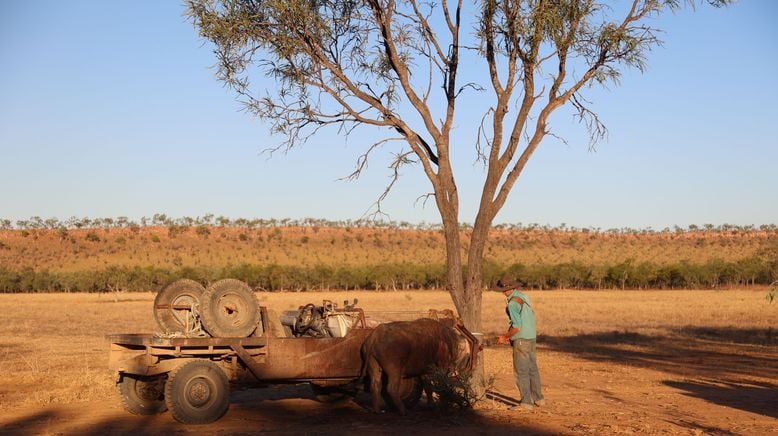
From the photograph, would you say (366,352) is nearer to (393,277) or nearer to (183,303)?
(183,303)

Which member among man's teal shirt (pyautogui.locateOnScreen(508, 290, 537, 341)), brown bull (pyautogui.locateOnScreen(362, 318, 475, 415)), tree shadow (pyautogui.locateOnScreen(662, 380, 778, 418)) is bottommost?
tree shadow (pyautogui.locateOnScreen(662, 380, 778, 418))

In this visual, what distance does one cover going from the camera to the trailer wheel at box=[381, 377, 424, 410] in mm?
11570

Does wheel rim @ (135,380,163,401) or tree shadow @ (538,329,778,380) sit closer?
wheel rim @ (135,380,163,401)

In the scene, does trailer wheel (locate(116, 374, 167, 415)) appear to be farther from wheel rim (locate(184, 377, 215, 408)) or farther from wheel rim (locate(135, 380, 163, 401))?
wheel rim (locate(184, 377, 215, 408))

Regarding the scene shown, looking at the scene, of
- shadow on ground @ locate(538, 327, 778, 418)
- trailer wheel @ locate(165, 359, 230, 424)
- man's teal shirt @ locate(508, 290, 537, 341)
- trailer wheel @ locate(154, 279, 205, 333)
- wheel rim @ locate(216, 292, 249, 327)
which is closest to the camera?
trailer wheel @ locate(165, 359, 230, 424)

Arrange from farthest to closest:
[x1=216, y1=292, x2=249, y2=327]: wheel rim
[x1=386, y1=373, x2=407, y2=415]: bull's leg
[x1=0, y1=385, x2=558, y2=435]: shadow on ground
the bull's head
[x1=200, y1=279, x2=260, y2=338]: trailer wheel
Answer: the bull's head → [x1=386, y1=373, x2=407, y2=415]: bull's leg → [x1=216, y1=292, x2=249, y2=327]: wheel rim → [x1=200, y1=279, x2=260, y2=338]: trailer wheel → [x1=0, y1=385, x2=558, y2=435]: shadow on ground

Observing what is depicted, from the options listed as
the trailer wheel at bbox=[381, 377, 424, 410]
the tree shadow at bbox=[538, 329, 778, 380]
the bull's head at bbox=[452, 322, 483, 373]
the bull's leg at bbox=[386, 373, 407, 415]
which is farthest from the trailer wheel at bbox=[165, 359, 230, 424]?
the tree shadow at bbox=[538, 329, 778, 380]

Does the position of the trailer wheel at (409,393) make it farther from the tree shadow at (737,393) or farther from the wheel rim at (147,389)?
the tree shadow at (737,393)

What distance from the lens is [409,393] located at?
11664 mm

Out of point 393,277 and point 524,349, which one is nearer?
point 524,349

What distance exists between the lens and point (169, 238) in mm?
95875

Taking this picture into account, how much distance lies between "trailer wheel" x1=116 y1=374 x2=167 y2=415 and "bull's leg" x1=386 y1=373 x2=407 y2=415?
2.99 meters

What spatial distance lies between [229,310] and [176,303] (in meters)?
1.01

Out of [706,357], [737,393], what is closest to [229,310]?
[737,393]
